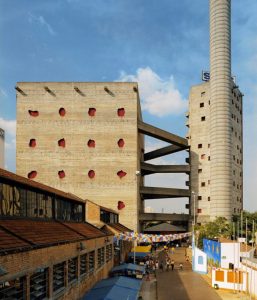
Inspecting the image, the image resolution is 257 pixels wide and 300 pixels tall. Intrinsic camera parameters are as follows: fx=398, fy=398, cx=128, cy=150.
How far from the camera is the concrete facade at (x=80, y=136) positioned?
76250 mm

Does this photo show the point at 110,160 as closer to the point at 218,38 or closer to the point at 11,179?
the point at 218,38

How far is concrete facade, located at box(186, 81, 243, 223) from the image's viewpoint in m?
90.8

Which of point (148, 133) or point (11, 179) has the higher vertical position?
point (148, 133)

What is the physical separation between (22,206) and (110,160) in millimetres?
57496

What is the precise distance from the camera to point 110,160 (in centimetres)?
7656

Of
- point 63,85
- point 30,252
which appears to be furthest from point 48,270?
point 63,85

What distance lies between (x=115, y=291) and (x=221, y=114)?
6789 cm

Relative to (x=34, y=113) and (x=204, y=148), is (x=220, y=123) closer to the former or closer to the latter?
(x=204, y=148)

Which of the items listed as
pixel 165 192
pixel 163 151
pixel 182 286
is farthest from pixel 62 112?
pixel 182 286

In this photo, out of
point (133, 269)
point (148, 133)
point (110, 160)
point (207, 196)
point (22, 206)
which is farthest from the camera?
point (207, 196)

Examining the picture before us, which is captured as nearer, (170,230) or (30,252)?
(30,252)

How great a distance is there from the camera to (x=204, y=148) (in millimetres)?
91875

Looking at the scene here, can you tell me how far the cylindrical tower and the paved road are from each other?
39.3m

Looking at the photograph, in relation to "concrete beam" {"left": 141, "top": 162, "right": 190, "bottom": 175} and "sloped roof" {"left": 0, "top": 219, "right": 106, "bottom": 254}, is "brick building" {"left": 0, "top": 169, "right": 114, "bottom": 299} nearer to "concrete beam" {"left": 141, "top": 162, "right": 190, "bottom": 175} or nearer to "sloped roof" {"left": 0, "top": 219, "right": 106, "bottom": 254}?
"sloped roof" {"left": 0, "top": 219, "right": 106, "bottom": 254}
